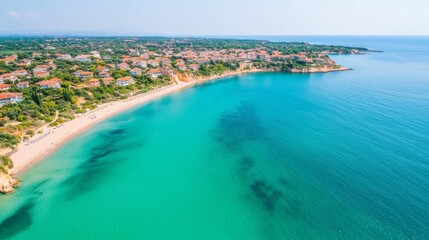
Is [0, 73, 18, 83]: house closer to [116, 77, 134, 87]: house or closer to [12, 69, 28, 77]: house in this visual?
[12, 69, 28, 77]: house

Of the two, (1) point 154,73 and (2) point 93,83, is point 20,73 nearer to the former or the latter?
(2) point 93,83

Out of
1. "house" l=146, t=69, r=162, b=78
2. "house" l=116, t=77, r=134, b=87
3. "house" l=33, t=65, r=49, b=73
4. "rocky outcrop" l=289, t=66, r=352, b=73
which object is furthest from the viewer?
"rocky outcrop" l=289, t=66, r=352, b=73

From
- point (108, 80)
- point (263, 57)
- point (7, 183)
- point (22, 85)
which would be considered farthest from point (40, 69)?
point (263, 57)

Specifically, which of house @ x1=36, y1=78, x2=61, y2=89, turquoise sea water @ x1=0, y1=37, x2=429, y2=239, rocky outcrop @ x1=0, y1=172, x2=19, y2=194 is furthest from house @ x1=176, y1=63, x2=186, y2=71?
rocky outcrop @ x1=0, y1=172, x2=19, y2=194

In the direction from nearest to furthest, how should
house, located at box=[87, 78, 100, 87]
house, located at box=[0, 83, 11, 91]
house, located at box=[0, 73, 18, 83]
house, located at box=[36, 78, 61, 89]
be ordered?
house, located at box=[0, 83, 11, 91], house, located at box=[36, 78, 61, 89], house, located at box=[0, 73, 18, 83], house, located at box=[87, 78, 100, 87]

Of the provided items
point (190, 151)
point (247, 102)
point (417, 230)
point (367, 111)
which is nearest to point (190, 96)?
point (247, 102)

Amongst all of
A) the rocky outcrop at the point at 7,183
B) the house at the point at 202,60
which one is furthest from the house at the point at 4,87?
the house at the point at 202,60
